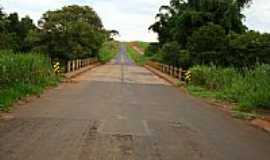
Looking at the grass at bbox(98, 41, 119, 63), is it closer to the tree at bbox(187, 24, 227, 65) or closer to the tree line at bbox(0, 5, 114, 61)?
the tree line at bbox(0, 5, 114, 61)

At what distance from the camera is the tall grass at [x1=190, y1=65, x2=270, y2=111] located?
58.4ft

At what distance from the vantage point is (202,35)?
139 ft

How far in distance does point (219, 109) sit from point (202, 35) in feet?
80.0

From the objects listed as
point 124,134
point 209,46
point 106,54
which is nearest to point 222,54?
point 209,46

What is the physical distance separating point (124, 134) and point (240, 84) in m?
11.8

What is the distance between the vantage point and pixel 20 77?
2184cm

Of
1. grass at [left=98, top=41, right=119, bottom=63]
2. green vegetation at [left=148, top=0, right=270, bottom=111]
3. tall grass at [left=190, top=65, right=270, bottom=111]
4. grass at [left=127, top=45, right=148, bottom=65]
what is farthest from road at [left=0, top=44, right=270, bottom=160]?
grass at [left=127, top=45, right=148, bottom=65]

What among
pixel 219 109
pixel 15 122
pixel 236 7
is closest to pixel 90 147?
pixel 15 122

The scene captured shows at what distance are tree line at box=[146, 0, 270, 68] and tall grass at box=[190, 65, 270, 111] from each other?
7471 millimetres

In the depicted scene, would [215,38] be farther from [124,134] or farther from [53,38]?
[124,134]

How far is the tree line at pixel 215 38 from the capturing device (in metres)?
39.5

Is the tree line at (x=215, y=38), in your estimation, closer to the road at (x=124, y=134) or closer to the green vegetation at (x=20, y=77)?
the green vegetation at (x=20, y=77)

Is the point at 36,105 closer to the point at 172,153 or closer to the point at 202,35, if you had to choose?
the point at 172,153

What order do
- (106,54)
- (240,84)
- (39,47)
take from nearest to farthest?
(240,84) → (39,47) → (106,54)
